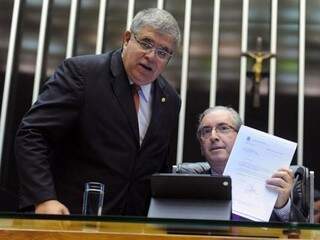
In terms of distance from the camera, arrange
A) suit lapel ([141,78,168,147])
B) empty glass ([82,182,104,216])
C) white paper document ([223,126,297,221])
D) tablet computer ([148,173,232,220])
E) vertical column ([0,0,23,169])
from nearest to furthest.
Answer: tablet computer ([148,173,232,220]), empty glass ([82,182,104,216]), white paper document ([223,126,297,221]), suit lapel ([141,78,168,147]), vertical column ([0,0,23,169])

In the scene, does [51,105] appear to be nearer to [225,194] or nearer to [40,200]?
[40,200]

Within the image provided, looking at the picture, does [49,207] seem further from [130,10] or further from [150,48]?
[130,10]

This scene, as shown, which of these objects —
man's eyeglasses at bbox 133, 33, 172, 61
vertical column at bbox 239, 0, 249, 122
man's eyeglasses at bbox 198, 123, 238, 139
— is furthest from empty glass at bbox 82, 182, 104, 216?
vertical column at bbox 239, 0, 249, 122

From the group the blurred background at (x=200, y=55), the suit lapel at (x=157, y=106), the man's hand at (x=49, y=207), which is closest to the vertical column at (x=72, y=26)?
the blurred background at (x=200, y=55)

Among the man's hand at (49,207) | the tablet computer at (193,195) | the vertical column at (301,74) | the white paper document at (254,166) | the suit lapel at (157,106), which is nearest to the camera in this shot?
the tablet computer at (193,195)

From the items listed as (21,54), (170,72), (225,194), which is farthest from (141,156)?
(21,54)

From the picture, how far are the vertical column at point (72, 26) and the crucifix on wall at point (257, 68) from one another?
1.25 m

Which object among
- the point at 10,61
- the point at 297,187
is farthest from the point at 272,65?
the point at 297,187

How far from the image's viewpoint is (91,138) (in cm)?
186

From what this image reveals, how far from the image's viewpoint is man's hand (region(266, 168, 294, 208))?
5.46ft

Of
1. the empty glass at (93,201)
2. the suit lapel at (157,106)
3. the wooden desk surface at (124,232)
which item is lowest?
the empty glass at (93,201)

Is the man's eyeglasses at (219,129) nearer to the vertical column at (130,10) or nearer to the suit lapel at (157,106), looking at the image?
the suit lapel at (157,106)

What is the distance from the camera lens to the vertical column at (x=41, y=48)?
13.8ft

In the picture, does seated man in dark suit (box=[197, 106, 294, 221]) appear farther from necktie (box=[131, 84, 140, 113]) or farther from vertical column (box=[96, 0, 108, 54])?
vertical column (box=[96, 0, 108, 54])
